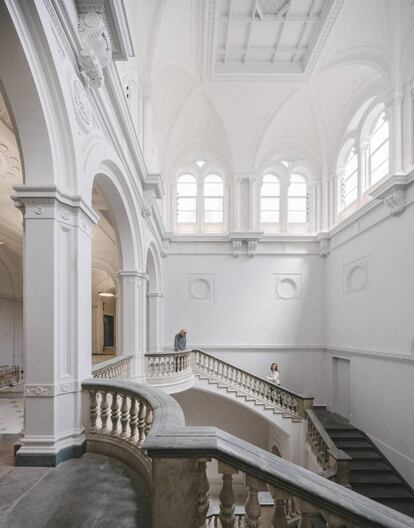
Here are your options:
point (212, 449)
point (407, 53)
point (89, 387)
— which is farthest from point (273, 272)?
point (212, 449)

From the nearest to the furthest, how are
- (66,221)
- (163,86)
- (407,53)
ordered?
1. (66,221)
2. (407,53)
3. (163,86)

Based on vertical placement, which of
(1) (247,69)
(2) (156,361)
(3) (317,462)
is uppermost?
(1) (247,69)

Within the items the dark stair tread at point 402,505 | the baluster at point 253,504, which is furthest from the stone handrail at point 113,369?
the dark stair tread at point 402,505

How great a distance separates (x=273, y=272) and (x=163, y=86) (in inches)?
358

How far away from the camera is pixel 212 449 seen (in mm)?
2479

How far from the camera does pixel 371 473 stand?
431 inches

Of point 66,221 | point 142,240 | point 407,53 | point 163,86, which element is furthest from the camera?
point 163,86

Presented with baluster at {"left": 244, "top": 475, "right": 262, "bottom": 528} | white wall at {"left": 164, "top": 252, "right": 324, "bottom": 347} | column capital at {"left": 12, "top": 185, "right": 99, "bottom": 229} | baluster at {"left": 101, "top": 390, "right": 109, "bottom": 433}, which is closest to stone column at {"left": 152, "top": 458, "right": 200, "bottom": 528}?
baluster at {"left": 244, "top": 475, "right": 262, "bottom": 528}

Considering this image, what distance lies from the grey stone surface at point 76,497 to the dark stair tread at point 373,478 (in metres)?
9.15

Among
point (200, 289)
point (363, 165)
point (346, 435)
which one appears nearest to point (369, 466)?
point (346, 435)

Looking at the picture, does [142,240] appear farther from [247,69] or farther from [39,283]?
[247,69]

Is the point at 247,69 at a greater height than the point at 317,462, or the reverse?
the point at 247,69

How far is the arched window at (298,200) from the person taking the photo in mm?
18000

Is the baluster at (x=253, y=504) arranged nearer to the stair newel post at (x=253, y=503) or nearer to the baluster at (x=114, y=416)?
the stair newel post at (x=253, y=503)
